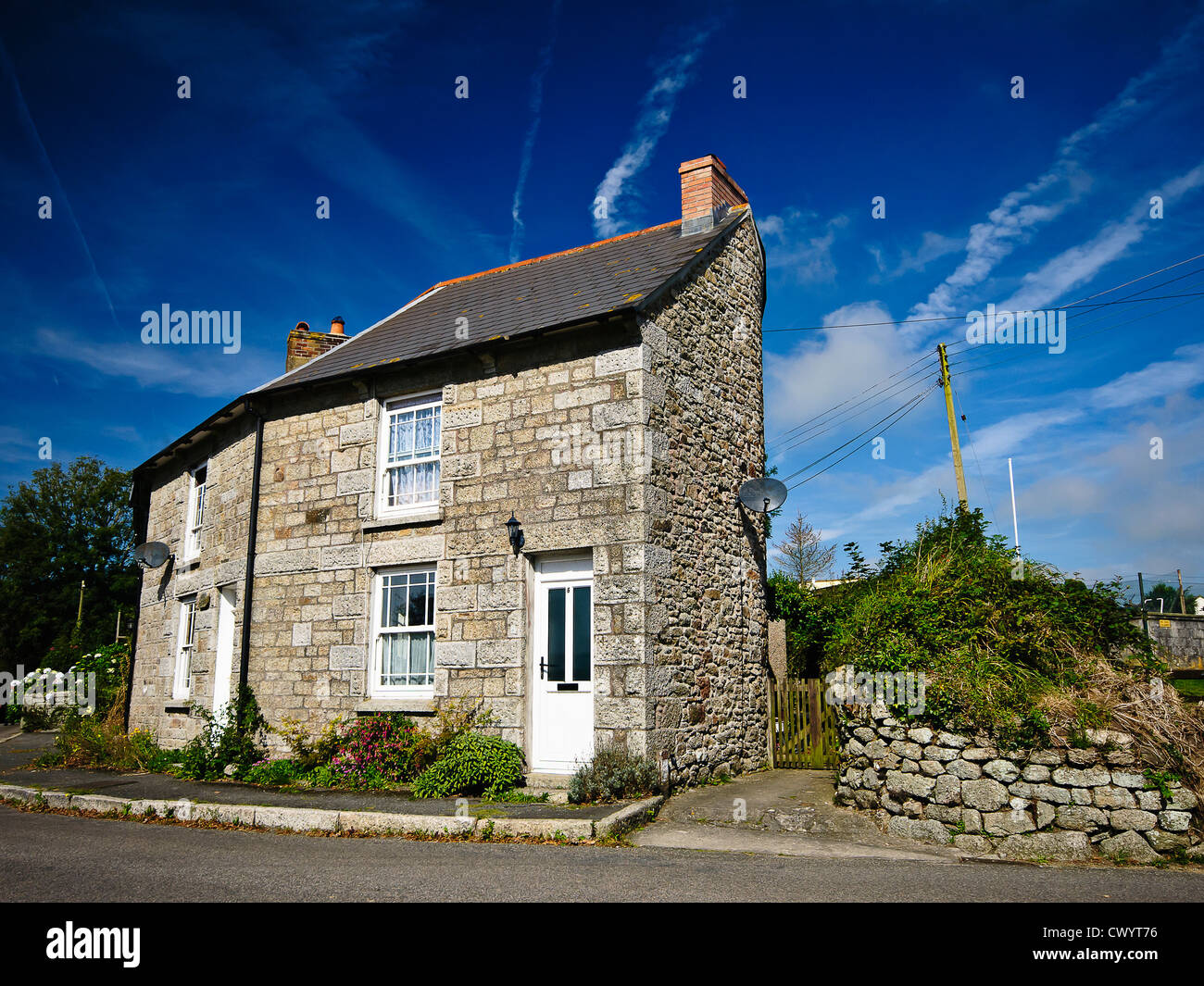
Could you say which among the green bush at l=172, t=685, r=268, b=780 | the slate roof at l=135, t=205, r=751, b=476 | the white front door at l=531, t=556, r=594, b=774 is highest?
the slate roof at l=135, t=205, r=751, b=476

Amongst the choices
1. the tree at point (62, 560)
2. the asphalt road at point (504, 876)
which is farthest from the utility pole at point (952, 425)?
the tree at point (62, 560)

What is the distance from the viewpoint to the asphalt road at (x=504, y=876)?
5.41 metres

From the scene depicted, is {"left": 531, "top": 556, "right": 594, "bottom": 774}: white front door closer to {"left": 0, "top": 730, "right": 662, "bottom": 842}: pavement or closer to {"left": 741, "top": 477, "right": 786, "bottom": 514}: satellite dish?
{"left": 0, "top": 730, "right": 662, "bottom": 842}: pavement

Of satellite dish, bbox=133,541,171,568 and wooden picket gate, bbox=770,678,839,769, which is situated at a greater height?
satellite dish, bbox=133,541,171,568

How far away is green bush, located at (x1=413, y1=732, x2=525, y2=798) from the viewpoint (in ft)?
29.6

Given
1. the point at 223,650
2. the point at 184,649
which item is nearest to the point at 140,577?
the point at 184,649

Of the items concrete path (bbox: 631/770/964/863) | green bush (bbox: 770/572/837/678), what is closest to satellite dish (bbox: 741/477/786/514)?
green bush (bbox: 770/572/837/678)

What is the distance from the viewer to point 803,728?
11.2 m

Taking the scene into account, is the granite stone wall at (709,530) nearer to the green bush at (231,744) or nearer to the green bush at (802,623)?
the green bush at (802,623)

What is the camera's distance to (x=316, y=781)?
1022 centimetres

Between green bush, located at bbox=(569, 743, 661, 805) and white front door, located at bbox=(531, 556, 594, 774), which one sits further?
white front door, located at bbox=(531, 556, 594, 774)

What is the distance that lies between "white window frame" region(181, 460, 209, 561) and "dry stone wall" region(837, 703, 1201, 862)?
41.6 ft

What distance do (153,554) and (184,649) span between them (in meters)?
2.37
